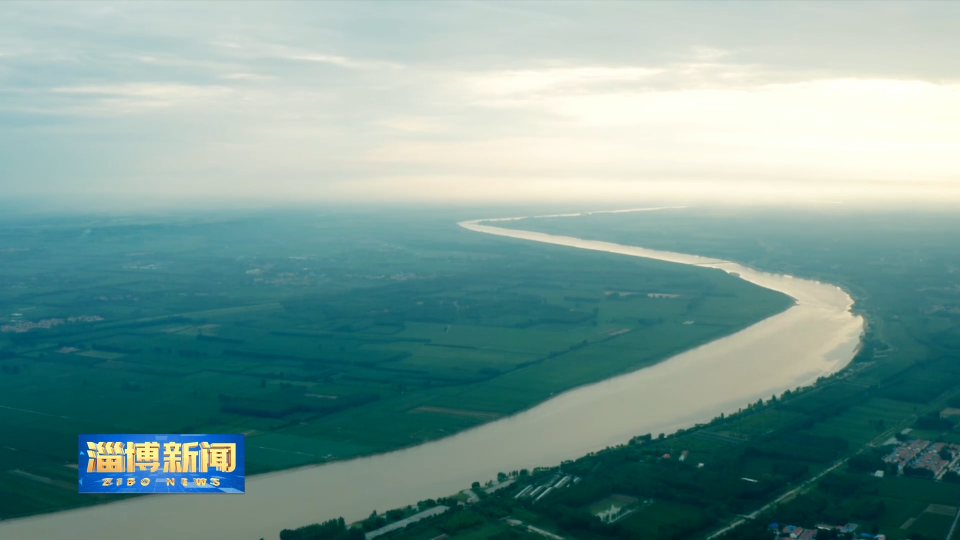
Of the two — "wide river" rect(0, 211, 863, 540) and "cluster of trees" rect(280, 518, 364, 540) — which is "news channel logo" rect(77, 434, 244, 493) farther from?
"wide river" rect(0, 211, 863, 540)

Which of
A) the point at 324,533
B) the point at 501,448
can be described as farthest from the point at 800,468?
the point at 324,533

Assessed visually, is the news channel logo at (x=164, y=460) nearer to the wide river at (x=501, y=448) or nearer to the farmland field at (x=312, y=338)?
the wide river at (x=501, y=448)

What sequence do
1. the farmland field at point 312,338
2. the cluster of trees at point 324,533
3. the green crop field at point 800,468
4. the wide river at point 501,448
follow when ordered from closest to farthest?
the cluster of trees at point 324,533 → the green crop field at point 800,468 → the wide river at point 501,448 → the farmland field at point 312,338

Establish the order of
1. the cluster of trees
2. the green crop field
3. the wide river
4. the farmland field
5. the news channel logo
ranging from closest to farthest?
the news channel logo, the cluster of trees, the green crop field, the wide river, the farmland field

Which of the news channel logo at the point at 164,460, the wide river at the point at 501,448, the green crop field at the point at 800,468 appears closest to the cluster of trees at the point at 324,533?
the wide river at the point at 501,448

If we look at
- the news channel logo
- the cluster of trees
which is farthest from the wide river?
the news channel logo

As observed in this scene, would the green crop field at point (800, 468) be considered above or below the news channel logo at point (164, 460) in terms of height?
below
